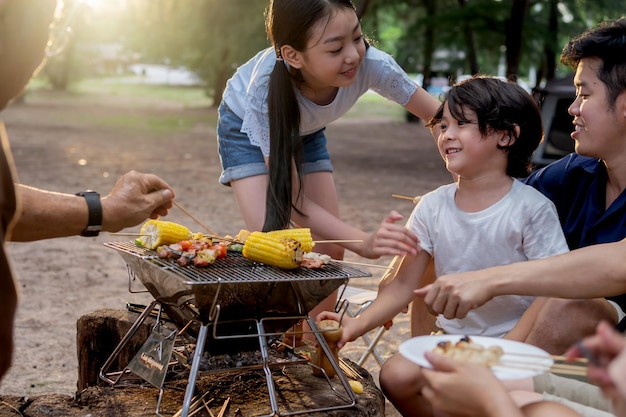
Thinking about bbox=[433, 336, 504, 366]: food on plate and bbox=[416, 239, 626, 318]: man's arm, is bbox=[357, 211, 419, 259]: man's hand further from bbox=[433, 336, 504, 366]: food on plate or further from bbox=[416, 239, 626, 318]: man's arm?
bbox=[433, 336, 504, 366]: food on plate

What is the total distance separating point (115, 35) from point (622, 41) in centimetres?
3636

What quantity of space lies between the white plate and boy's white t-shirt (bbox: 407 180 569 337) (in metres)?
0.91

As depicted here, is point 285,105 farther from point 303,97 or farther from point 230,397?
point 230,397

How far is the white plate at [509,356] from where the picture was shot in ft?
6.34

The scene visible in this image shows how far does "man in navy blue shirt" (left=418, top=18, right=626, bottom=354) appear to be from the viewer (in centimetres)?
262

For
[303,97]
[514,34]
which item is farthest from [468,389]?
[514,34]

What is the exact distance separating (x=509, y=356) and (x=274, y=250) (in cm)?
100

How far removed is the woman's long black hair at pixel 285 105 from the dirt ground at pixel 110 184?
1.20 m

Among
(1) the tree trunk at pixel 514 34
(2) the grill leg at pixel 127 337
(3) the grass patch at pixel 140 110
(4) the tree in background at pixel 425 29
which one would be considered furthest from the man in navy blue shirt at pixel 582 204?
(3) the grass patch at pixel 140 110

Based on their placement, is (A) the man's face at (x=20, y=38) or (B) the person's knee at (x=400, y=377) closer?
(A) the man's face at (x=20, y=38)

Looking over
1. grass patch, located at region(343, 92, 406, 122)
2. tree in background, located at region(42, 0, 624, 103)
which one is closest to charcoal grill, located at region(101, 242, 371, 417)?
tree in background, located at region(42, 0, 624, 103)

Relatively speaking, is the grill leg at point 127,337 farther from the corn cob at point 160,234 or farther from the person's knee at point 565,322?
the person's knee at point 565,322

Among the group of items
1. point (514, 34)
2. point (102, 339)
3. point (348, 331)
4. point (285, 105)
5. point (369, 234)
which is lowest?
point (102, 339)

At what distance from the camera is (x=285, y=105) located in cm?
388
